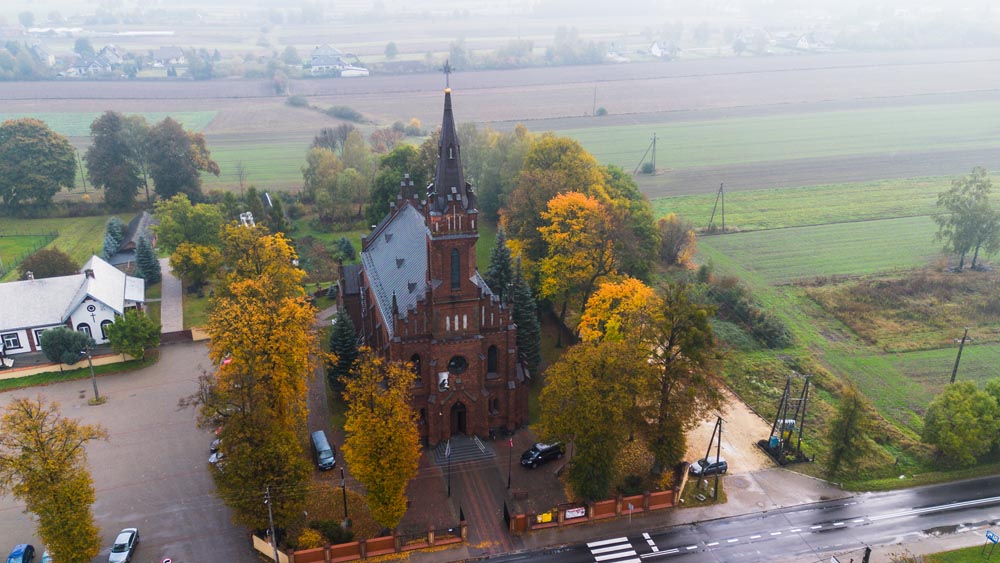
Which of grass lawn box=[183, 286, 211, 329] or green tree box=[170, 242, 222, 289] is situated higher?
green tree box=[170, 242, 222, 289]

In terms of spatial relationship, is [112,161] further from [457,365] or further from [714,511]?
[714,511]

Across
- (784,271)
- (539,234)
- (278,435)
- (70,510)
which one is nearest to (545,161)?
(539,234)

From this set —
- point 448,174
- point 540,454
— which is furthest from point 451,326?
point 540,454

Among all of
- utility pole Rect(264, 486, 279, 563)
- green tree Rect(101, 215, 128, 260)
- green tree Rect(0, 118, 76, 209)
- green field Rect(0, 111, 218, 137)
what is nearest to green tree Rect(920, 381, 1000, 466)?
utility pole Rect(264, 486, 279, 563)

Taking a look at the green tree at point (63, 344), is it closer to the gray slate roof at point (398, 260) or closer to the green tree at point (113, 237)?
the gray slate roof at point (398, 260)

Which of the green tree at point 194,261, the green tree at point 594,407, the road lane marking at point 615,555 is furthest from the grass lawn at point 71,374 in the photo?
the road lane marking at point 615,555

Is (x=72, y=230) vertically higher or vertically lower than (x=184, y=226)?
lower

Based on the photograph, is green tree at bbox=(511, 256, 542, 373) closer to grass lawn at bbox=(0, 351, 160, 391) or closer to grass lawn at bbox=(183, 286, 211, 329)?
grass lawn at bbox=(183, 286, 211, 329)
